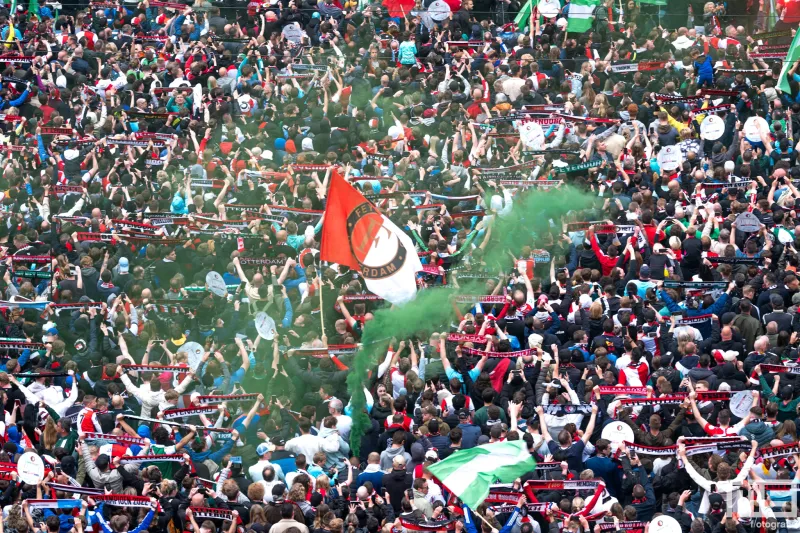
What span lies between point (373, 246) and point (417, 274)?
1616mm

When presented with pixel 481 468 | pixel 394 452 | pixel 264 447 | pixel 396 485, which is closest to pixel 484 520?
pixel 481 468

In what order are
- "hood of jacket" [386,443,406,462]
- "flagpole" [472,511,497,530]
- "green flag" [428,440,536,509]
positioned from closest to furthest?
"flagpole" [472,511,497,530] < "green flag" [428,440,536,509] < "hood of jacket" [386,443,406,462]

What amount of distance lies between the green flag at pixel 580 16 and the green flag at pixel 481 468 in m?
13.3

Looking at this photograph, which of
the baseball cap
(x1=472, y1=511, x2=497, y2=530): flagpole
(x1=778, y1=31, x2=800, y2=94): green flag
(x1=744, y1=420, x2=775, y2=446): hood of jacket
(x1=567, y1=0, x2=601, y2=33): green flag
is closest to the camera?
(x1=472, y1=511, x2=497, y2=530): flagpole

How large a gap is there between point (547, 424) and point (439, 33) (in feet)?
41.6

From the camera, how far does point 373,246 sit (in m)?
21.2

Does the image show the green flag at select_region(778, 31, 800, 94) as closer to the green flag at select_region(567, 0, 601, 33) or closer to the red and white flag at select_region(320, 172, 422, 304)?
the green flag at select_region(567, 0, 601, 33)

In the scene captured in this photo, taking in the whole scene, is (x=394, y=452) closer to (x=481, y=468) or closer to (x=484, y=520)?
(x=481, y=468)

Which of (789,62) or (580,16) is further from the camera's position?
(580,16)

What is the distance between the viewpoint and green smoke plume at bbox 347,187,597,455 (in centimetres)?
2047

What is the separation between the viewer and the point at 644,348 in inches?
808

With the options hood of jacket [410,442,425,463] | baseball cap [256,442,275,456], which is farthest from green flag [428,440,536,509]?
baseball cap [256,442,275,456]

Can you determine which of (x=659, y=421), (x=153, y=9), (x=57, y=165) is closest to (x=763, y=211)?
(x=659, y=421)

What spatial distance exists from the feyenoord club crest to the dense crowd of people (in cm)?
51
